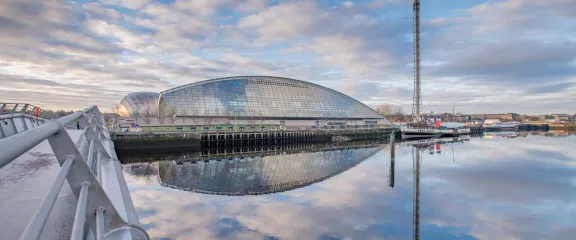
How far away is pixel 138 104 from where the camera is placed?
6391cm

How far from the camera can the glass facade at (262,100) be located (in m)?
63.6

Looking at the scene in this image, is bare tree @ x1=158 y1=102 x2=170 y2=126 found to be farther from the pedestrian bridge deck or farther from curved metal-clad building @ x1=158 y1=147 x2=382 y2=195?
the pedestrian bridge deck

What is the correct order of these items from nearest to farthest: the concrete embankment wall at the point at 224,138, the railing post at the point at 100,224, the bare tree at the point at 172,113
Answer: the railing post at the point at 100,224, the concrete embankment wall at the point at 224,138, the bare tree at the point at 172,113

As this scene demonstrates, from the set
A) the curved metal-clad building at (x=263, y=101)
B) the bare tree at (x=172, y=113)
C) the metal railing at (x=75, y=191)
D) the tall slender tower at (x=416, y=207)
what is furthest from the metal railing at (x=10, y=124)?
→ the curved metal-clad building at (x=263, y=101)

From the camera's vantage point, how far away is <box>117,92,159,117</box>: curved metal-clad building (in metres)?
63.5

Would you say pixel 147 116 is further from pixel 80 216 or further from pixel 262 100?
pixel 80 216

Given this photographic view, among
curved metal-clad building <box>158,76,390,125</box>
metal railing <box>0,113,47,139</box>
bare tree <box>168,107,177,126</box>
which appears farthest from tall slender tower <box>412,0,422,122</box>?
metal railing <box>0,113,47,139</box>

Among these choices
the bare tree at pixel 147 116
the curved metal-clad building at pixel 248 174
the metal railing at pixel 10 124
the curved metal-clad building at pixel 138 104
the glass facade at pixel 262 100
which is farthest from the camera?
the glass facade at pixel 262 100

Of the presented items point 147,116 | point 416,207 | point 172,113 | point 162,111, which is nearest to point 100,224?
point 416,207

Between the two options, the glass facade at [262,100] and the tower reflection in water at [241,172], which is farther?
the glass facade at [262,100]

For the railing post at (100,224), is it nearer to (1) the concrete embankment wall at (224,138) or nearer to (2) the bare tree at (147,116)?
(1) the concrete embankment wall at (224,138)

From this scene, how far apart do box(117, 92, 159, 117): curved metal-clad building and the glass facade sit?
265cm

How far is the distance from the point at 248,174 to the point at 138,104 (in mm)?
49708

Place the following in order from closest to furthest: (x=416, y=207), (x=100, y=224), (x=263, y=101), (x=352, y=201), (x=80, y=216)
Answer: (x=80, y=216)
(x=100, y=224)
(x=416, y=207)
(x=352, y=201)
(x=263, y=101)
